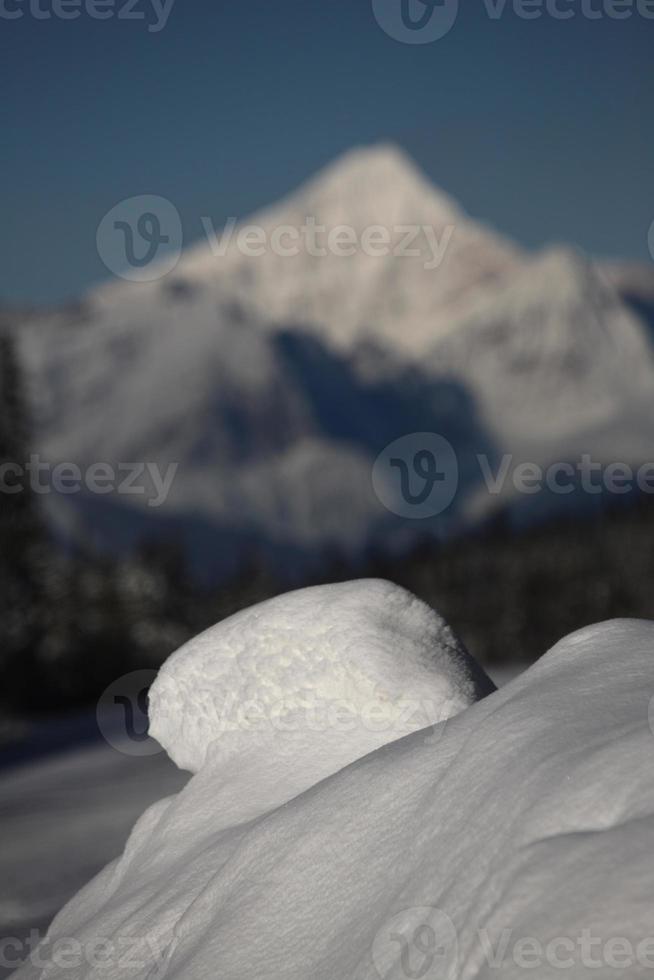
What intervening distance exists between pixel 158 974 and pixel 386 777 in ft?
3.02

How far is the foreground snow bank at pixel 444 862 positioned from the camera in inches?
100

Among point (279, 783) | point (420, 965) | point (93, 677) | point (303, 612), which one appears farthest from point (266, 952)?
point (93, 677)

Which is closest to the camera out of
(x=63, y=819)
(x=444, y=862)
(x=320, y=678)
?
(x=444, y=862)

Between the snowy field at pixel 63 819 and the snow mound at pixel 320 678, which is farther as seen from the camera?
the snowy field at pixel 63 819

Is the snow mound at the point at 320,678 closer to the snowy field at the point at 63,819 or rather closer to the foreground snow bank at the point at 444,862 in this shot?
the foreground snow bank at the point at 444,862

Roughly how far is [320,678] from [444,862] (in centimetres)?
168

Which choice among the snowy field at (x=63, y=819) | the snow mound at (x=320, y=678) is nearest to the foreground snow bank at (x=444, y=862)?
the snow mound at (x=320, y=678)

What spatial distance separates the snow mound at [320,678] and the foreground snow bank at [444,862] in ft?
0.88

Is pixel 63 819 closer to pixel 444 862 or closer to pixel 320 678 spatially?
pixel 320 678

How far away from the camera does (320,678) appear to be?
15.3 feet

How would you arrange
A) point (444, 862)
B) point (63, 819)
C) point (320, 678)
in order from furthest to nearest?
point (63, 819) < point (320, 678) < point (444, 862)

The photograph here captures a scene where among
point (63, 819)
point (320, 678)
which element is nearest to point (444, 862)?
point (320, 678)

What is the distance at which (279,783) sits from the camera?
445cm

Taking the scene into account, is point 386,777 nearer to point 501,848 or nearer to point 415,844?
point 415,844
